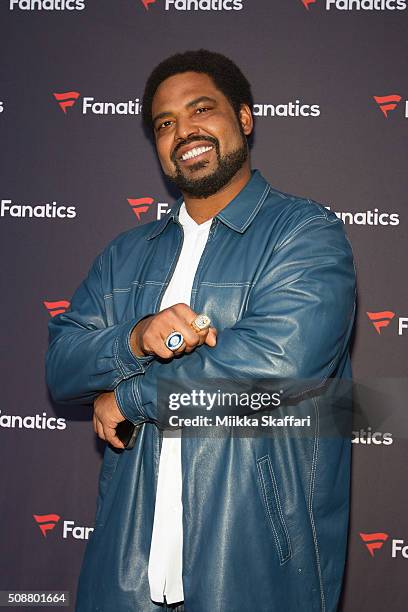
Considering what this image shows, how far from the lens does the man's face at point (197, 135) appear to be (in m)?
2.01

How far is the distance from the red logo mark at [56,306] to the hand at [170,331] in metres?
1.27

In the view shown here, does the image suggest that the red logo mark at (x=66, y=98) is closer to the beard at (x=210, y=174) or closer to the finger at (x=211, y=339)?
the beard at (x=210, y=174)

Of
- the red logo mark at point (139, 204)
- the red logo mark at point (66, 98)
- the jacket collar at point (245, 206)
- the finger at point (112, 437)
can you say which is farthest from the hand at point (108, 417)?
the red logo mark at point (66, 98)

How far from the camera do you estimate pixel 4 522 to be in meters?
2.82

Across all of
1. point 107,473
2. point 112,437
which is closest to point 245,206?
point 112,437

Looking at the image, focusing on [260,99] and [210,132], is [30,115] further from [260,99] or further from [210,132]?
[210,132]

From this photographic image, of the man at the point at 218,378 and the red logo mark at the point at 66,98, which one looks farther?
the red logo mark at the point at 66,98

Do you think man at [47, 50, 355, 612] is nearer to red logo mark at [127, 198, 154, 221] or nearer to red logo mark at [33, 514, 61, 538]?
red logo mark at [127, 198, 154, 221]

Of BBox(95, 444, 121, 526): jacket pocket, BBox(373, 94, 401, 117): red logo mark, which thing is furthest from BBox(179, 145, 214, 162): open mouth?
BBox(373, 94, 401, 117): red logo mark

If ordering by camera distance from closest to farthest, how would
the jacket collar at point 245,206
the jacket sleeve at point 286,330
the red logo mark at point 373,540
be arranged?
the jacket sleeve at point 286,330
the jacket collar at point 245,206
the red logo mark at point 373,540

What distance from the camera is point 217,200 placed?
2.04 metres

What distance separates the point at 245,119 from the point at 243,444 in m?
1.10

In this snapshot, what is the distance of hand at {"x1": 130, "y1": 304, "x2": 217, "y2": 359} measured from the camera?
5.17ft

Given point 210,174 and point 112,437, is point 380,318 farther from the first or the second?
point 112,437
